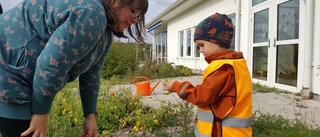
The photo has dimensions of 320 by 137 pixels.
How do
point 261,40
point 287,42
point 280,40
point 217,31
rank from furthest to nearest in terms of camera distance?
1. point 261,40
2. point 280,40
3. point 287,42
4. point 217,31

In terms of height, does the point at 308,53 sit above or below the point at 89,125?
above

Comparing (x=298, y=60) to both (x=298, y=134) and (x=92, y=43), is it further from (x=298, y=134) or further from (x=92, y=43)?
(x=92, y=43)

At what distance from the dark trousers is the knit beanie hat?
3.99 ft

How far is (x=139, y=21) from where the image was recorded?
4.48ft

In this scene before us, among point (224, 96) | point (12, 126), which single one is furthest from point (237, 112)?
point (12, 126)

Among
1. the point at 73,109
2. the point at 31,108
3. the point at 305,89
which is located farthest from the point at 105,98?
the point at 305,89

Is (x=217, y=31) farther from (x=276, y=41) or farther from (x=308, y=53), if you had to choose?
(x=276, y=41)

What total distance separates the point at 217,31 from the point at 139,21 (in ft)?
2.27

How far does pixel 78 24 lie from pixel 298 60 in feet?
18.3

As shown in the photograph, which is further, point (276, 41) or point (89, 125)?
point (276, 41)

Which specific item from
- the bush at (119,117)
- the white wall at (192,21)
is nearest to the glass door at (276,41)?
the white wall at (192,21)

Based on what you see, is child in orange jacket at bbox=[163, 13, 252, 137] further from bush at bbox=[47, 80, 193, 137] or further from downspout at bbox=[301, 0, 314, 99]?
downspout at bbox=[301, 0, 314, 99]

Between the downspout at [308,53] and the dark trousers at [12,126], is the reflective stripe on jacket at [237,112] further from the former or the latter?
the downspout at [308,53]

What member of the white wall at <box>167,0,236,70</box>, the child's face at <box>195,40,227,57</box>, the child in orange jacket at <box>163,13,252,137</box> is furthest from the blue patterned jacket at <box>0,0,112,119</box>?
the white wall at <box>167,0,236,70</box>
